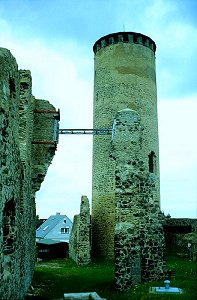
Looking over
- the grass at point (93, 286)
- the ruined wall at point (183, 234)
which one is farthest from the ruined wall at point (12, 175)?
the ruined wall at point (183, 234)

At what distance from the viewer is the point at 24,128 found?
430 inches

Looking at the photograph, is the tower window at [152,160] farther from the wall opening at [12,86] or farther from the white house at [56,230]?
the wall opening at [12,86]

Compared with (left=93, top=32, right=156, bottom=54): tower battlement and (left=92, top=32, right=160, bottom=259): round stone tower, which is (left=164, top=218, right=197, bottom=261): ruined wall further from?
(left=93, top=32, right=156, bottom=54): tower battlement

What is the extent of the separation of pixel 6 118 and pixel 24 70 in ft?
13.2

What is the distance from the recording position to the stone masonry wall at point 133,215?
11.7 meters

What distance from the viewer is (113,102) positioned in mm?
26953

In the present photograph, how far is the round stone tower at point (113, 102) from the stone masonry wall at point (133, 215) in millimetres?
12584

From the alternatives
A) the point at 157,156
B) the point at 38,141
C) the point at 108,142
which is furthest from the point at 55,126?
the point at 157,156

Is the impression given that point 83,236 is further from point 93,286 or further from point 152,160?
point 93,286

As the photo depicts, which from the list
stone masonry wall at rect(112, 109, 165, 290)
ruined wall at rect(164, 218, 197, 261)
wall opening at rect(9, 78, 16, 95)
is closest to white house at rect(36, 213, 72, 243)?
ruined wall at rect(164, 218, 197, 261)

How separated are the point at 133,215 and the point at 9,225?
4455 millimetres

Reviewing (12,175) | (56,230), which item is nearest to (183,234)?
Result: (56,230)

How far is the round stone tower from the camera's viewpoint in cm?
2570

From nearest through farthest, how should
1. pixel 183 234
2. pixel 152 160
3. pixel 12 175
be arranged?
pixel 12 175, pixel 183 234, pixel 152 160
